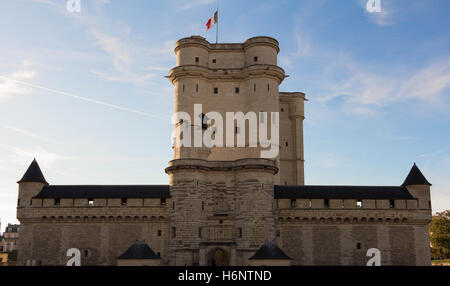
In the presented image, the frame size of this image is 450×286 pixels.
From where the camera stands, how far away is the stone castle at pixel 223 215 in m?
43.8

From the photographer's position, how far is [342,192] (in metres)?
46.6

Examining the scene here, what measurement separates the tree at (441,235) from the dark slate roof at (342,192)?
27564mm

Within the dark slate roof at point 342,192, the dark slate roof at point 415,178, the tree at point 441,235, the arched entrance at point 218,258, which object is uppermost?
the dark slate roof at point 415,178

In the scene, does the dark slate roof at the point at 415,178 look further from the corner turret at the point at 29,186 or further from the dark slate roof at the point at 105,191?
A: the corner turret at the point at 29,186

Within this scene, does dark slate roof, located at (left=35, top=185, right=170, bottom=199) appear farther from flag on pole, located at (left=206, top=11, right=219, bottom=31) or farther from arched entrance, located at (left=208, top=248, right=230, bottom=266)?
flag on pole, located at (left=206, top=11, right=219, bottom=31)

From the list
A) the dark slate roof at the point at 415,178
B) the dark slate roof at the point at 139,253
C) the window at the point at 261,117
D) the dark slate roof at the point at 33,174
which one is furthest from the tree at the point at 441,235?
the dark slate roof at the point at 33,174

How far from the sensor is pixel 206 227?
145 feet

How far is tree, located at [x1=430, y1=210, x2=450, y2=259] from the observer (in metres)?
69.2

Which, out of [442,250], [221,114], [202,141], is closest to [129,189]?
[202,141]

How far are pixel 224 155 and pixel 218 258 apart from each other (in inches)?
389
